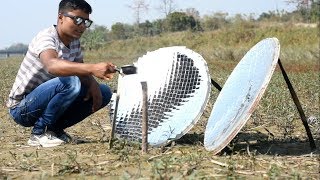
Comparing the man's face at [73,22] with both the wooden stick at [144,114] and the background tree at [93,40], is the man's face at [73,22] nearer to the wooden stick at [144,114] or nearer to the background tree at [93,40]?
the wooden stick at [144,114]

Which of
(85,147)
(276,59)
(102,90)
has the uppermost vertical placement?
(276,59)

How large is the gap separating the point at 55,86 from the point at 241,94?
1615 mm

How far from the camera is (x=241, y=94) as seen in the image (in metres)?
4.21

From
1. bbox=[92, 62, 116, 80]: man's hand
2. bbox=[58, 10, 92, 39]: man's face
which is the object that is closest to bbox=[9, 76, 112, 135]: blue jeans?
bbox=[58, 10, 92, 39]: man's face

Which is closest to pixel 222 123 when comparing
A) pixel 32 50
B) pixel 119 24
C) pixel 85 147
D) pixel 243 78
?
pixel 243 78

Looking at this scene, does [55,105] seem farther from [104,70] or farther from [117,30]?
[117,30]

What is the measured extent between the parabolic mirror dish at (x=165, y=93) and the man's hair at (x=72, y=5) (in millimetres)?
732

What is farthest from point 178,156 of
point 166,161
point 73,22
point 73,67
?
point 73,22

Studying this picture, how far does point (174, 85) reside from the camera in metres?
4.79

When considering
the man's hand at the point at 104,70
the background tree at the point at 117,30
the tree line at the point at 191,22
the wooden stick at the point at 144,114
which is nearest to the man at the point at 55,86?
the man's hand at the point at 104,70

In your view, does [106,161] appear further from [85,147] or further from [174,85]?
[174,85]

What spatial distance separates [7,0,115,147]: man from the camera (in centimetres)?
433

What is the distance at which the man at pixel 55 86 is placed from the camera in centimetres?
433

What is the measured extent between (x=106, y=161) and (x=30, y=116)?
1304 mm
